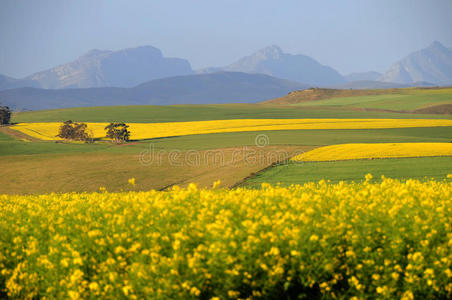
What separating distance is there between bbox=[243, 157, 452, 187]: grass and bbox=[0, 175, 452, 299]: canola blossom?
61.0 ft

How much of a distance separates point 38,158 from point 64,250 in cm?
4022

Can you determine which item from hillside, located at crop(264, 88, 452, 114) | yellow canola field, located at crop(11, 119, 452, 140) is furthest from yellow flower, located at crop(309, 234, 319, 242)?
hillside, located at crop(264, 88, 452, 114)

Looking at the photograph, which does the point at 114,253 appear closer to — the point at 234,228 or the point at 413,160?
the point at 234,228

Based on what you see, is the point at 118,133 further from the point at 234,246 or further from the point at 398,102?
the point at 398,102

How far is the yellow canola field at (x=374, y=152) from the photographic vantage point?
119 ft

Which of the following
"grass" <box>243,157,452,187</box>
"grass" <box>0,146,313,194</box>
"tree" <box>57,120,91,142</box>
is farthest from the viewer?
"tree" <box>57,120,91,142</box>

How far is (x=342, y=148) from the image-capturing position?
40781 mm

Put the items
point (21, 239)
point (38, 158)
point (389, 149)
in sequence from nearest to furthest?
point (21, 239) < point (389, 149) < point (38, 158)

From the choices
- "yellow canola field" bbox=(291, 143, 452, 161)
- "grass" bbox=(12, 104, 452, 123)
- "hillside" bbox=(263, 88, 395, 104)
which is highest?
"hillside" bbox=(263, 88, 395, 104)

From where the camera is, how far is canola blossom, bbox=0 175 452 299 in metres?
8.04

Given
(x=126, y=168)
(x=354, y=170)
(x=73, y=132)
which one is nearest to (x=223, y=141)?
(x=126, y=168)

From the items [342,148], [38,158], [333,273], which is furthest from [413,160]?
[38,158]

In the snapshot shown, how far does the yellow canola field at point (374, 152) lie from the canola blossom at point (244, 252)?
2737cm

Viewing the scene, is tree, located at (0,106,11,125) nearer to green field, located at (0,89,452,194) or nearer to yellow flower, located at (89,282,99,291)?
green field, located at (0,89,452,194)
